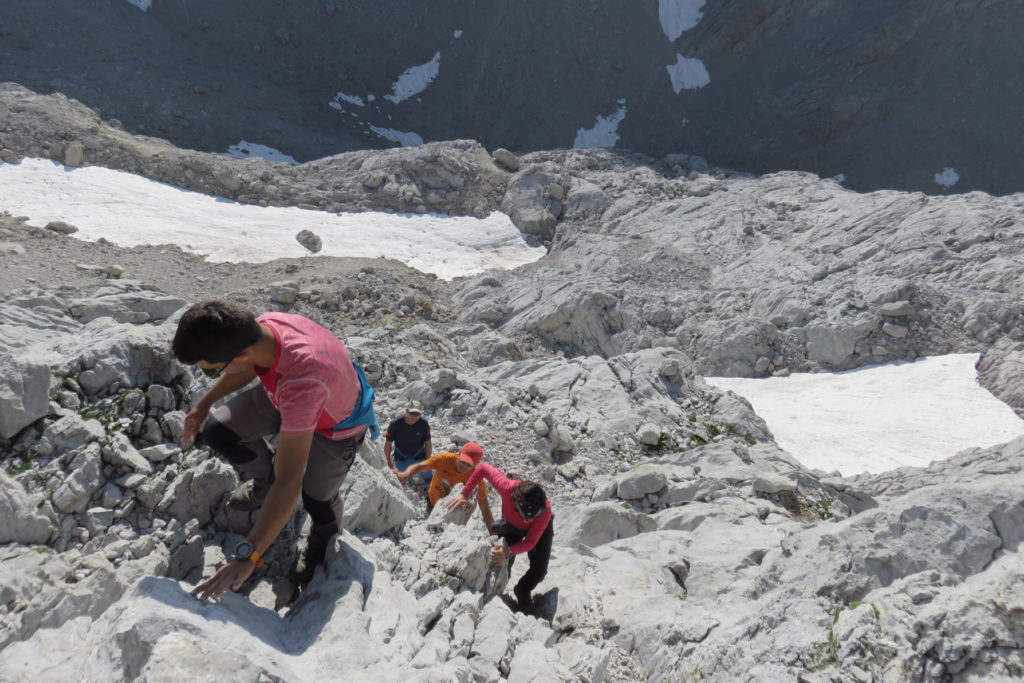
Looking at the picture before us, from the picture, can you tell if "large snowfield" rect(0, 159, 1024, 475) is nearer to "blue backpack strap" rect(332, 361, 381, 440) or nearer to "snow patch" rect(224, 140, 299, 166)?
"snow patch" rect(224, 140, 299, 166)

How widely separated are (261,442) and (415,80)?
40494 millimetres

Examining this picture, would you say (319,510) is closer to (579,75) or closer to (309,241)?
(309,241)

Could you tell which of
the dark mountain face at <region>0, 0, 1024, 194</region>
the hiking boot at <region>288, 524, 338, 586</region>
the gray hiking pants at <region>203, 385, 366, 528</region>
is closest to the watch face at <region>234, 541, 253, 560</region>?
the gray hiking pants at <region>203, 385, 366, 528</region>

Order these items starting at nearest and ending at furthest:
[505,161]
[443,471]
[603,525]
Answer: [443,471] < [603,525] < [505,161]

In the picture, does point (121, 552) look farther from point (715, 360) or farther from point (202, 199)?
point (202, 199)

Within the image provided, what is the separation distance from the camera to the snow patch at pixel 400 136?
37.8 meters

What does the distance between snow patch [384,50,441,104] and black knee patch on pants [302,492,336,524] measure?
39.2 m

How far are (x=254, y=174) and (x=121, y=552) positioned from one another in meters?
23.8

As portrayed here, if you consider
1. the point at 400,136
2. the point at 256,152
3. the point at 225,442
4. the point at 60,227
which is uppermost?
the point at 400,136

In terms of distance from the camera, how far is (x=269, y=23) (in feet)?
130

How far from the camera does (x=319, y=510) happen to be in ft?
14.6

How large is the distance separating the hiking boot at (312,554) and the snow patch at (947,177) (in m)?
38.2

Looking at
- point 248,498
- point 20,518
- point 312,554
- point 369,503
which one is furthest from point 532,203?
point 20,518

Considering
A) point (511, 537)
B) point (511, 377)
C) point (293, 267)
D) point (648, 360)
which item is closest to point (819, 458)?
point (648, 360)
